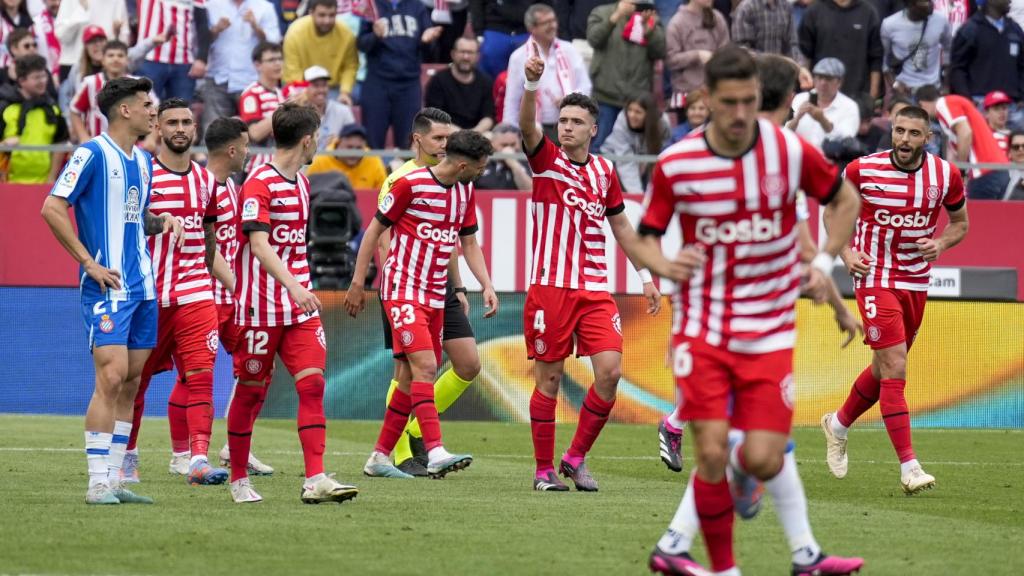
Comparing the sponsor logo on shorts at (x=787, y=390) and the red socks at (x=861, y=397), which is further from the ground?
the sponsor logo on shorts at (x=787, y=390)

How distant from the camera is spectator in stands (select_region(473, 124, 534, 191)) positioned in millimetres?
18328

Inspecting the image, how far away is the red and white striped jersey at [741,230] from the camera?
6.43 meters

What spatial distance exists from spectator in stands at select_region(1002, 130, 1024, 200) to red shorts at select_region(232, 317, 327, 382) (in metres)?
11.3

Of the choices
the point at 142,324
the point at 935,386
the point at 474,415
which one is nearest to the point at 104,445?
the point at 142,324

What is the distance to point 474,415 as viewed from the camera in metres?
16.3

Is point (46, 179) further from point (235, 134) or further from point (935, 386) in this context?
point (935, 386)

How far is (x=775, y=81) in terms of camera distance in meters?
7.14

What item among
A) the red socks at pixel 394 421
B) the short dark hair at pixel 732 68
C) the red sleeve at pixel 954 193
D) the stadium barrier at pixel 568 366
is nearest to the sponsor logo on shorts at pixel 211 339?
the red socks at pixel 394 421

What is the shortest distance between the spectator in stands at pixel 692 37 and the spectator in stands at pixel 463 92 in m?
2.29

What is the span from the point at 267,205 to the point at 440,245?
1.85m

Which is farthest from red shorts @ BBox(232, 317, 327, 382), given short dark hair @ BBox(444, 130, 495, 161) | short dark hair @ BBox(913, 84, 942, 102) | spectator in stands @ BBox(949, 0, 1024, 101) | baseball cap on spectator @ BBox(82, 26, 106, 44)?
spectator in stands @ BBox(949, 0, 1024, 101)

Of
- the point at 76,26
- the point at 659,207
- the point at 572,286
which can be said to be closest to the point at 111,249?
the point at 572,286

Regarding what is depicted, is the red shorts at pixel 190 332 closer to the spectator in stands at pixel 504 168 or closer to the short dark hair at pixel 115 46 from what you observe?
the short dark hair at pixel 115 46

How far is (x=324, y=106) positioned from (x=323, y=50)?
1179mm
